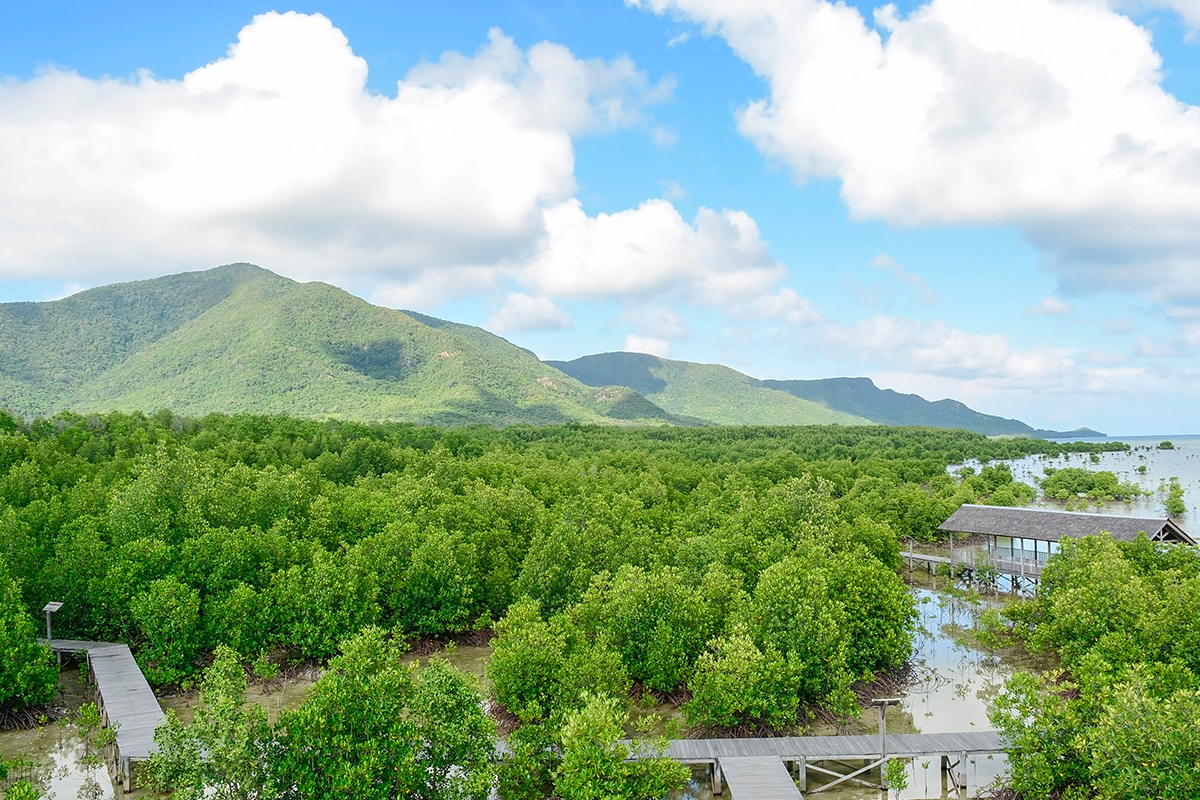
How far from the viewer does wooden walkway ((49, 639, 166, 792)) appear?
70.4 feet

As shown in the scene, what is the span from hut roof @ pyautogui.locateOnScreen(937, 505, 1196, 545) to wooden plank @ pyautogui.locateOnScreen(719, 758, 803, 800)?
32247 mm

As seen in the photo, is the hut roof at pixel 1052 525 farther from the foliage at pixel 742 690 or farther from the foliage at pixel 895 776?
the foliage at pixel 742 690

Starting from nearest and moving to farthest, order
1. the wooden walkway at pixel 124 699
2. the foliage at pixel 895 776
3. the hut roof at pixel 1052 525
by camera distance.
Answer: the wooden walkway at pixel 124 699
the foliage at pixel 895 776
the hut roof at pixel 1052 525

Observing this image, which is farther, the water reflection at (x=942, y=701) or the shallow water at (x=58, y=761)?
the water reflection at (x=942, y=701)

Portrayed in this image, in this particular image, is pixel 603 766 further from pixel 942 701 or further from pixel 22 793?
pixel 942 701

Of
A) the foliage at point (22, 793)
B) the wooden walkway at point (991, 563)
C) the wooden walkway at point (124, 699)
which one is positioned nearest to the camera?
the foliage at point (22, 793)

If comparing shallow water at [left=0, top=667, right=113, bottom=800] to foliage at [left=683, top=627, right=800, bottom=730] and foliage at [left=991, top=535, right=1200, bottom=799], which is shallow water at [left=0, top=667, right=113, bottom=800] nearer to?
foliage at [left=683, top=627, right=800, bottom=730]

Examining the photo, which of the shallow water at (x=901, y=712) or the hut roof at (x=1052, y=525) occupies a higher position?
the hut roof at (x=1052, y=525)

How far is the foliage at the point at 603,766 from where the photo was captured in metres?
17.8

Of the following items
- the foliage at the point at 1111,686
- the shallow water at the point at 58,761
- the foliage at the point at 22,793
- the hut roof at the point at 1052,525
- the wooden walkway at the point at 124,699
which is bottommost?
the shallow water at the point at 58,761

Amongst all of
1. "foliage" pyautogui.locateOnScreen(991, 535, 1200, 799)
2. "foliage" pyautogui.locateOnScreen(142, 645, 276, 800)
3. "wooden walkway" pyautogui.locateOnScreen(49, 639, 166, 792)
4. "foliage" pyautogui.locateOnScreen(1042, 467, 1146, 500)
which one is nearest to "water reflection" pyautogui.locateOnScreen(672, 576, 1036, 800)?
"foliage" pyautogui.locateOnScreen(991, 535, 1200, 799)

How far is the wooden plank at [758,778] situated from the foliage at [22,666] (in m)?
22.7

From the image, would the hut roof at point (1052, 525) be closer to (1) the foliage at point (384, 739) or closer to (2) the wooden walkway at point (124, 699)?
(1) the foliage at point (384, 739)

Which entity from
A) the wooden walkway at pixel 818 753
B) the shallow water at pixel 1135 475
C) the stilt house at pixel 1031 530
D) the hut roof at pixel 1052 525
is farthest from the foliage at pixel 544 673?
the shallow water at pixel 1135 475
